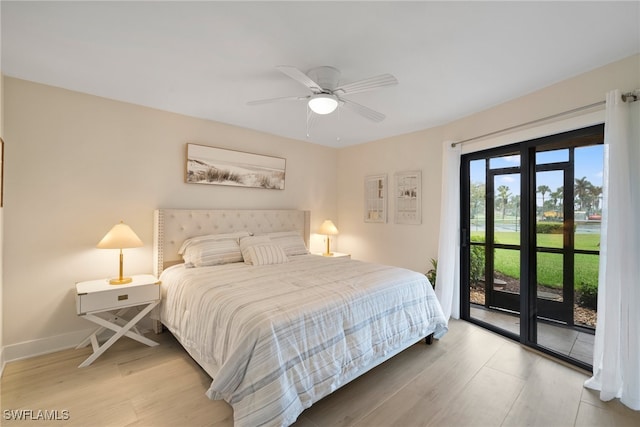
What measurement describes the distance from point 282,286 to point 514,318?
258cm

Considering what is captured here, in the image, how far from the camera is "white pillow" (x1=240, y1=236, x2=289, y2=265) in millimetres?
3068

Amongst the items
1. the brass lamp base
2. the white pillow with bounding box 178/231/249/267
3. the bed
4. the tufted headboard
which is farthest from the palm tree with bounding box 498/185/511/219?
the brass lamp base

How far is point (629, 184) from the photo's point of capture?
6.23 feet

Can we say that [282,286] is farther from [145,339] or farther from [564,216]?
[564,216]

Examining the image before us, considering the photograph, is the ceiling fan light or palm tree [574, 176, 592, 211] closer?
the ceiling fan light

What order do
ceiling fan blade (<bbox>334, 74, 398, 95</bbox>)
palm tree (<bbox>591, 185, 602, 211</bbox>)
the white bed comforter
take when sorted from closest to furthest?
the white bed comforter
ceiling fan blade (<bbox>334, 74, 398, 95</bbox>)
palm tree (<bbox>591, 185, 602, 211</bbox>)

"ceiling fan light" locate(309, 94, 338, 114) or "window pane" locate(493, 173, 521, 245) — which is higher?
"ceiling fan light" locate(309, 94, 338, 114)

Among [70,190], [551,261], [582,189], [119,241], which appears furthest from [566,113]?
[70,190]

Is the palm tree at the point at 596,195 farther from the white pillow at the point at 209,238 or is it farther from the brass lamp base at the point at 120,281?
the brass lamp base at the point at 120,281

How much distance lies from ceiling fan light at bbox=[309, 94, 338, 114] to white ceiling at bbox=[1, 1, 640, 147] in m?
0.24

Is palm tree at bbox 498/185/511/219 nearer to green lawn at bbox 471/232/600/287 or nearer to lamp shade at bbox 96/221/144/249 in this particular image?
green lawn at bbox 471/232/600/287

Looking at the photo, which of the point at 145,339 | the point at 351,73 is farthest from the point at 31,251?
the point at 351,73

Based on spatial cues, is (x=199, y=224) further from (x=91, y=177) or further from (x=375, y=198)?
(x=375, y=198)

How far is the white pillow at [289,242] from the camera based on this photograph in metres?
3.59
